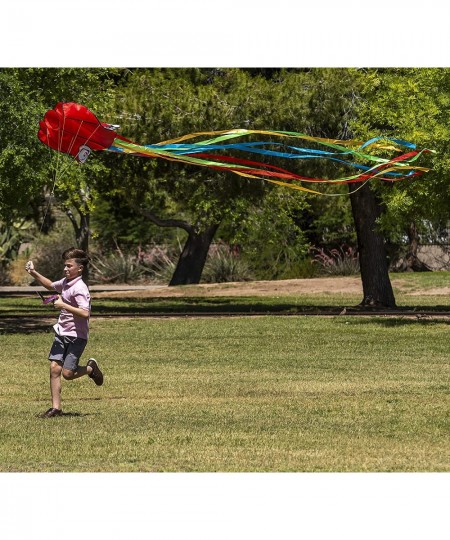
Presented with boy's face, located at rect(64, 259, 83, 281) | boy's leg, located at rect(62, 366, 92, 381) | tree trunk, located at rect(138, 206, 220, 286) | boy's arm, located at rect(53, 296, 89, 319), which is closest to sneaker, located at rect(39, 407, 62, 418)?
boy's leg, located at rect(62, 366, 92, 381)

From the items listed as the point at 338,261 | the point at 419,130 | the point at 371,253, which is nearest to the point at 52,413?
the point at 419,130

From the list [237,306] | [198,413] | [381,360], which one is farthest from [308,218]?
[198,413]

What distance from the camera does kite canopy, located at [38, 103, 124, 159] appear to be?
14.0 meters

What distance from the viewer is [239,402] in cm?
1509

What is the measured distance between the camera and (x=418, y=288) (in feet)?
125

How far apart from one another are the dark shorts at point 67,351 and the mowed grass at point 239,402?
1.79 ft

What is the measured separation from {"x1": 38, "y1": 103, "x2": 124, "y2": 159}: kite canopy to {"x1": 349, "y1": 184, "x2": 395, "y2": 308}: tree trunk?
17283mm

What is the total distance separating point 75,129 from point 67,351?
2.40m

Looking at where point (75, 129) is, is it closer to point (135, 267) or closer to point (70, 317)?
point (70, 317)

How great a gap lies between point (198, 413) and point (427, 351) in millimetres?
8787

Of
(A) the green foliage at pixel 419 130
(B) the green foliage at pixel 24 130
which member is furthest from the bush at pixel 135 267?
(B) the green foliage at pixel 24 130

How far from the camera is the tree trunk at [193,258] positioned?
42.5 meters

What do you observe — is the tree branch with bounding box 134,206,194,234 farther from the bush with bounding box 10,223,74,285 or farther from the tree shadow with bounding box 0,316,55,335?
the tree shadow with bounding box 0,316,55,335

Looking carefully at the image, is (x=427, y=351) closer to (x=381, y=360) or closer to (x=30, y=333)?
(x=381, y=360)
